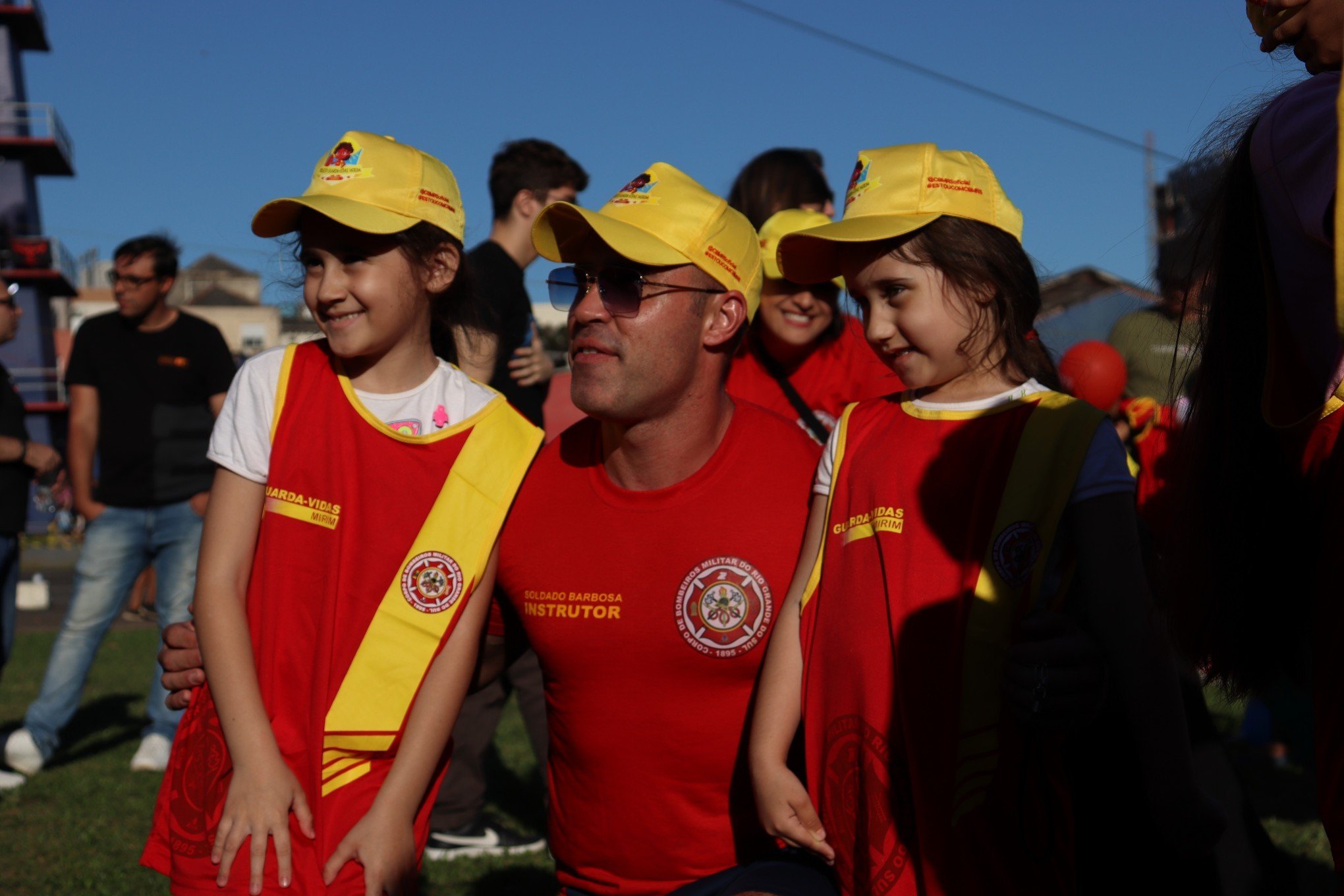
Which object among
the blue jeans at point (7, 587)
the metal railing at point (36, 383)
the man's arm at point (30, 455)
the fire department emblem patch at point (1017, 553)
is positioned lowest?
the metal railing at point (36, 383)

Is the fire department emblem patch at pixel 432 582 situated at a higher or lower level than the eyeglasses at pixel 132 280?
lower

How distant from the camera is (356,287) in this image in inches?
117

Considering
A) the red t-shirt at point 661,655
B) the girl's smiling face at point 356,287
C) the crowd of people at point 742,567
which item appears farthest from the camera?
the girl's smiling face at point 356,287

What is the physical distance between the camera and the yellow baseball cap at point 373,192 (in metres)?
2.93

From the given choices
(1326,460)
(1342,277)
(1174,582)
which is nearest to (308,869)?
(1174,582)

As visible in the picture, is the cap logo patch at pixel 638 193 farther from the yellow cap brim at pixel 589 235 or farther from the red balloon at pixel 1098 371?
the red balloon at pixel 1098 371

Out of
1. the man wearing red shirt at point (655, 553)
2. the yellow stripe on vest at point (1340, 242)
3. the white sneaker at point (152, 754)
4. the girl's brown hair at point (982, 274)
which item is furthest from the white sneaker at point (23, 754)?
the yellow stripe on vest at point (1340, 242)

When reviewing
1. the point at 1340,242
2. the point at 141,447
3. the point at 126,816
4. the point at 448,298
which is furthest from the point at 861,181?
the point at 141,447

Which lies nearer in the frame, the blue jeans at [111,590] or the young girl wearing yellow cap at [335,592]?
the young girl wearing yellow cap at [335,592]

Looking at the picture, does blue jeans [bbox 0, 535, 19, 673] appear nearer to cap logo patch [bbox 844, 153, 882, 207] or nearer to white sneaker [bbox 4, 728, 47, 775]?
white sneaker [bbox 4, 728, 47, 775]

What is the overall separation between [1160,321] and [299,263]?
6.88 ft

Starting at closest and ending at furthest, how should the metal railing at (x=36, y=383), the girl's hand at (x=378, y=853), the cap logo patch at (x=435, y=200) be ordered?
1. the girl's hand at (x=378, y=853)
2. the cap logo patch at (x=435, y=200)
3. the metal railing at (x=36, y=383)

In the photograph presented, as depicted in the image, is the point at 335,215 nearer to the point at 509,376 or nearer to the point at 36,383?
the point at 509,376

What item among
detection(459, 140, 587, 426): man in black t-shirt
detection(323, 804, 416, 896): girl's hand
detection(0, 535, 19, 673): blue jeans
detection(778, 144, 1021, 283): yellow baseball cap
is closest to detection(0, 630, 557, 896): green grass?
detection(0, 535, 19, 673): blue jeans
